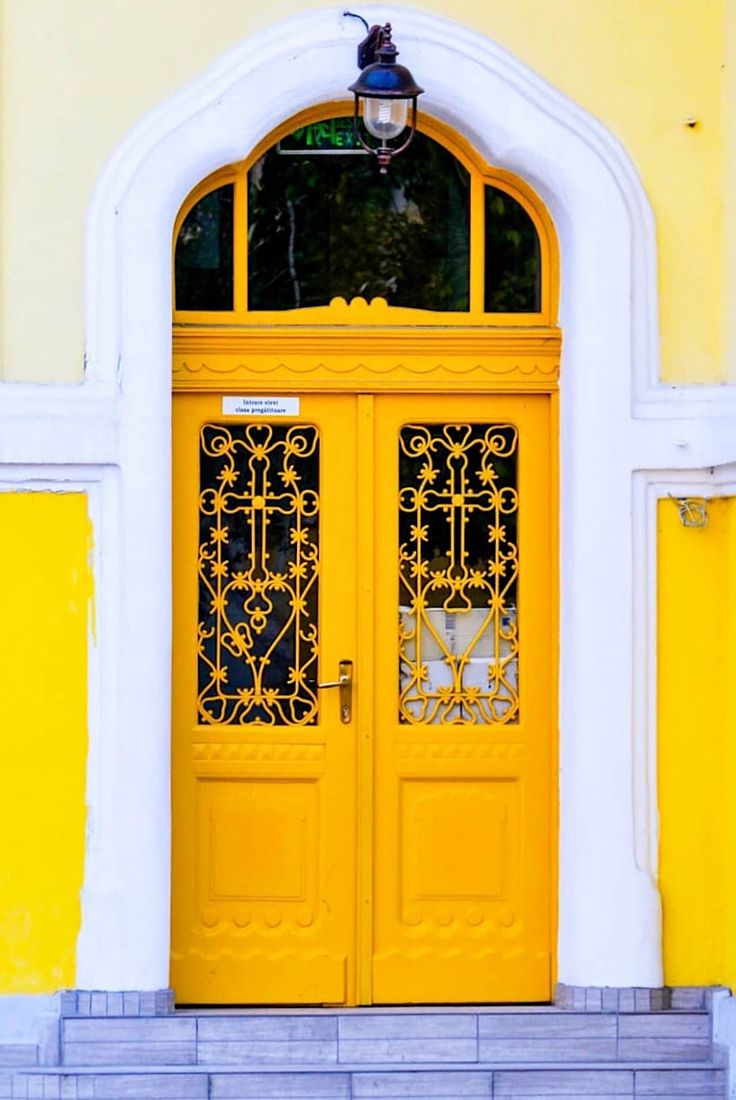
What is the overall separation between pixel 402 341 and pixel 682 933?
2468 mm

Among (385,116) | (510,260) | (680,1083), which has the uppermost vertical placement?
(385,116)

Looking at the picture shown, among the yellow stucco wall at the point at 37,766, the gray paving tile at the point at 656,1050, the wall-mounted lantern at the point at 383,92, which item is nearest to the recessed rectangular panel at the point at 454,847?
the gray paving tile at the point at 656,1050

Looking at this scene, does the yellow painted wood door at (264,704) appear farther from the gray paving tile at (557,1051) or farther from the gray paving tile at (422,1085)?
the gray paving tile at (557,1051)

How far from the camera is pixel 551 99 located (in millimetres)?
6551

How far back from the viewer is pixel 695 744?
6.59m

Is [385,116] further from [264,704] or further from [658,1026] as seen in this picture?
[658,1026]

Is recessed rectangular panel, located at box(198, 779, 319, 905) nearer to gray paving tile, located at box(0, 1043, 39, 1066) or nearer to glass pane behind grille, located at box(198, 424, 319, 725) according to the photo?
glass pane behind grille, located at box(198, 424, 319, 725)

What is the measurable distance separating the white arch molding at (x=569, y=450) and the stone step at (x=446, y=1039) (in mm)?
176

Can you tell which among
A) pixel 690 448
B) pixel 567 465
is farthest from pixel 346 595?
pixel 690 448

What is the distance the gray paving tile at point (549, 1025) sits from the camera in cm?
652

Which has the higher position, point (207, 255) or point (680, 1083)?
point (207, 255)

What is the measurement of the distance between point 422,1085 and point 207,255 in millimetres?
3204

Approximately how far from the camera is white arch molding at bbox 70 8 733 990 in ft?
21.1

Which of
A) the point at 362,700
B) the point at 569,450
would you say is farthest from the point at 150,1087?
the point at 569,450
